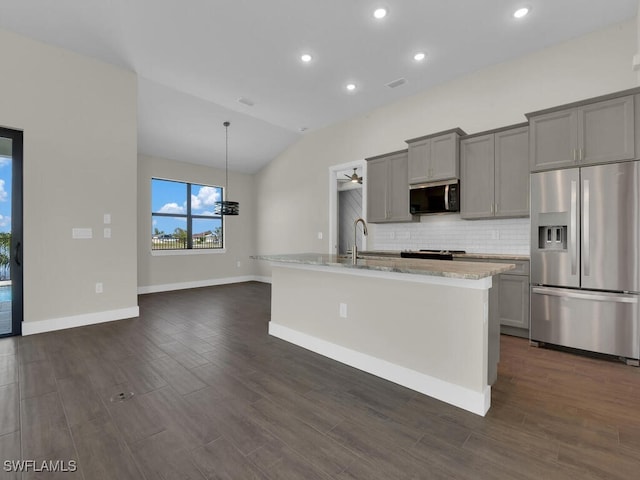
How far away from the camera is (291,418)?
1.83 m

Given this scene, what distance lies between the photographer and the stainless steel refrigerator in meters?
2.68

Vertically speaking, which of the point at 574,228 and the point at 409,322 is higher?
the point at 574,228

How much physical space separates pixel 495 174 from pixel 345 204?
4317 mm

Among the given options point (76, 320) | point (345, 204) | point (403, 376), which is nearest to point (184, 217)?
point (76, 320)

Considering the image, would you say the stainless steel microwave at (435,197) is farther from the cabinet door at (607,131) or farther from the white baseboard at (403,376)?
the white baseboard at (403,376)

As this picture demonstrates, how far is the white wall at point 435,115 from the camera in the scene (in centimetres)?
325

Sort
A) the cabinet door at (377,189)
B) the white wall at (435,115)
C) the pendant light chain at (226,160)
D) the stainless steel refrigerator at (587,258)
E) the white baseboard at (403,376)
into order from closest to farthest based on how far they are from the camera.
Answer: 1. the white baseboard at (403,376)
2. the stainless steel refrigerator at (587,258)
3. the white wall at (435,115)
4. the cabinet door at (377,189)
5. the pendant light chain at (226,160)

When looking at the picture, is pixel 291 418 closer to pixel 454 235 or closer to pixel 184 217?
pixel 454 235

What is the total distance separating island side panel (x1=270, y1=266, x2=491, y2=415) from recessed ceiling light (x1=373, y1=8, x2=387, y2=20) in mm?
2648

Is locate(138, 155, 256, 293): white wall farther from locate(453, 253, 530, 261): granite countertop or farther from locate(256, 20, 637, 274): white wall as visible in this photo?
locate(453, 253, 530, 261): granite countertop

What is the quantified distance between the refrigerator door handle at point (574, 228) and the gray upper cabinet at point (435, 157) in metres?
1.27

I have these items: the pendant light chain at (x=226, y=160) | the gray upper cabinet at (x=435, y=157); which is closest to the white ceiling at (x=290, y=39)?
the pendant light chain at (x=226, y=160)

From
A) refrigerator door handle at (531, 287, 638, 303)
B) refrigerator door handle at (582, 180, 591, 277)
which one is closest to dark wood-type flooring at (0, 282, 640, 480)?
refrigerator door handle at (531, 287, 638, 303)

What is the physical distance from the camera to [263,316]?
4.24 m
